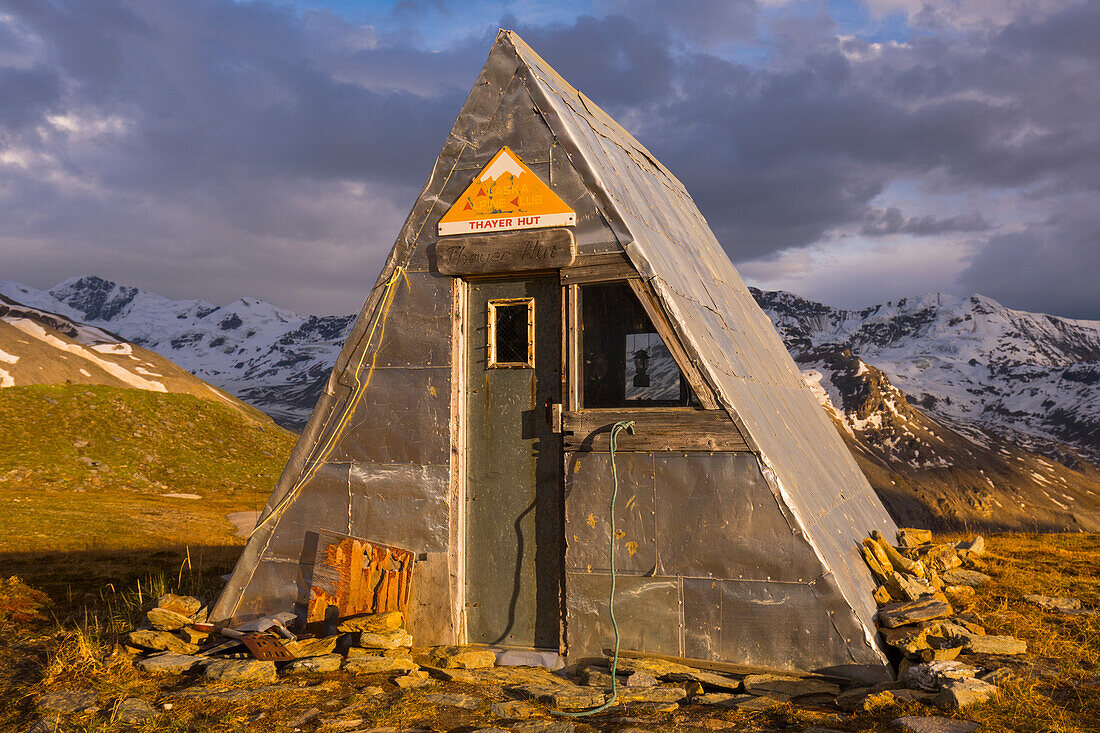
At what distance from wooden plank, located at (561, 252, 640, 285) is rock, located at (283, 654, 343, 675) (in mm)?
4639

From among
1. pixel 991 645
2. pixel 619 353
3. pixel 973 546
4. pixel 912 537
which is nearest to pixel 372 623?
pixel 619 353

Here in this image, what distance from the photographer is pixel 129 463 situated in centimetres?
3312

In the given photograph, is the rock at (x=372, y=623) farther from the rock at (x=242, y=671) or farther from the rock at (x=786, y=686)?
the rock at (x=786, y=686)

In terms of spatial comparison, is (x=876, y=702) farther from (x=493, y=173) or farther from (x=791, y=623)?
(x=493, y=173)

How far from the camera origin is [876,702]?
6543 mm

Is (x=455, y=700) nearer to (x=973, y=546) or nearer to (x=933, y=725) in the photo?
(x=933, y=725)

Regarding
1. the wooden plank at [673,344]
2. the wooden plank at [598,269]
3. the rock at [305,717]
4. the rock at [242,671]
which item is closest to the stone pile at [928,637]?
the wooden plank at [673,344]

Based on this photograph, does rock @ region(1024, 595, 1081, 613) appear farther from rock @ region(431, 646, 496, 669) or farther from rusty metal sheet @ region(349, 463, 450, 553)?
rusty metal sheet @ region(349, 463, 450, 553)

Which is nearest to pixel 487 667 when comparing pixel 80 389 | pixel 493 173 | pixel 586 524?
pixel 586 524

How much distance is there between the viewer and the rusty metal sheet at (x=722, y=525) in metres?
7.70

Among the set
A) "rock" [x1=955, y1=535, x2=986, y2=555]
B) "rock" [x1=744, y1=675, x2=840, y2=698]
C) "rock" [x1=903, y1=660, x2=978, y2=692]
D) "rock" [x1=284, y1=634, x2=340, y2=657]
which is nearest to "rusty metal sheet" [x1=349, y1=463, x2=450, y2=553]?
"rock" [x1=284, y1=634, x2=340, y2=657]

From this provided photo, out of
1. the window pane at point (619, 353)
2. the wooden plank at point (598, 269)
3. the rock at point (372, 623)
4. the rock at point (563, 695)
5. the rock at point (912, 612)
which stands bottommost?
the rock at point (563, 695)

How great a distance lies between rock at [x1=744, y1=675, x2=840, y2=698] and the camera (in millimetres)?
7168

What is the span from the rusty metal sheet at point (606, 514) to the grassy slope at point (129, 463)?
15.1 m
